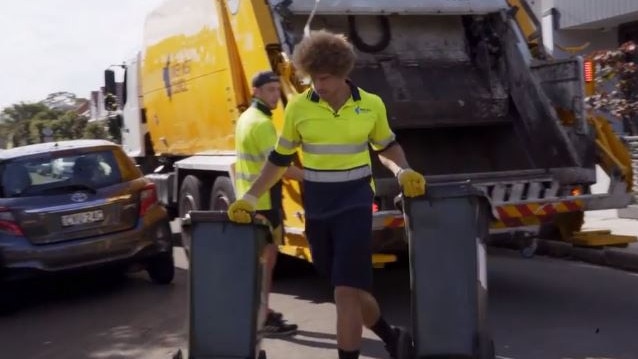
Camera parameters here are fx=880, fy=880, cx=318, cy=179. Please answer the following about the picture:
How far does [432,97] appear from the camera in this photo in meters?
7.93

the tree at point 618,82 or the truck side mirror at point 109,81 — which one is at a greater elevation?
the truck side mirror at point 109,81

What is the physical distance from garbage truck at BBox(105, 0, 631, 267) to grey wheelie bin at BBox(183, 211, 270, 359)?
6.47 ft

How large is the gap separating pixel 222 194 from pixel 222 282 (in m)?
3.72

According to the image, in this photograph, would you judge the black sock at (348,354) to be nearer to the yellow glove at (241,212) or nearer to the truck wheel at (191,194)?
the yellow glove at (241,212)

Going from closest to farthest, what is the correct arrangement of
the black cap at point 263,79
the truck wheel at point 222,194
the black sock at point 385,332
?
1. the black sock at point 385,332
2. the black cap at point 263,79
3. the truck wheel at point 222,194

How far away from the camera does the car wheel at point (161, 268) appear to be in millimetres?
8328

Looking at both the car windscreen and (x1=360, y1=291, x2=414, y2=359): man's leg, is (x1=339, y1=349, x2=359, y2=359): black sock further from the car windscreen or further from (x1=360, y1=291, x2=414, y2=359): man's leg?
the car windscreen

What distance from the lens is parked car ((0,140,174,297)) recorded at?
7477 millimetres

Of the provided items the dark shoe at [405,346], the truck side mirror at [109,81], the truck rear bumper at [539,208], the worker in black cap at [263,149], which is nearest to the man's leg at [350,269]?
the dark shoe at [405,346]

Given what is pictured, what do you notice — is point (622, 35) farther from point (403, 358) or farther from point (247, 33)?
point (403, 358)

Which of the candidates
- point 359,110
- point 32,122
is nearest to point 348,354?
point 359,110

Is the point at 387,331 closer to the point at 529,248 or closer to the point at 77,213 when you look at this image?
the point at 529,248

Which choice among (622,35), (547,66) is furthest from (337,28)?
(622,35)

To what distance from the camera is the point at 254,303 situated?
→ 4.50m
